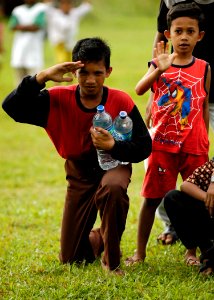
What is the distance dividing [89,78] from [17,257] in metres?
1.58

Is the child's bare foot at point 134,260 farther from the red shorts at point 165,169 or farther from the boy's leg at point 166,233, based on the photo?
the boy's leg at point 166,233

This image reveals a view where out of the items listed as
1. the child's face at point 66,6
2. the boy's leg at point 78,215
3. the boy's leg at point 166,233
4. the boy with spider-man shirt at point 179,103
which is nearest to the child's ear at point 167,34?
the boy with spider-man shirt at point 179,103

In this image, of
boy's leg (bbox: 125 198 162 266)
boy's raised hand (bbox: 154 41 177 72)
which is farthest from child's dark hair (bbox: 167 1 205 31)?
boy's leg (bbox: 125 198 162 266)

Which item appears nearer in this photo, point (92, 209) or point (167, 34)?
point (92, 209)

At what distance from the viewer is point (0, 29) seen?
20.6 metres

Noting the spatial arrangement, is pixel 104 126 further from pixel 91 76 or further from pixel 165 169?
pixel 165 169

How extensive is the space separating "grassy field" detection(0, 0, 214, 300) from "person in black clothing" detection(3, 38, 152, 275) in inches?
10.5

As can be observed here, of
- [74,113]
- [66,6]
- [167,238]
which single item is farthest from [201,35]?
[66,6]

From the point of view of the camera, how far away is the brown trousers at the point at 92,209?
16.8 ft

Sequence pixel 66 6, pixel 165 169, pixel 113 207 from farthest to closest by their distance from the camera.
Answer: pixel 66 6, pixel 165 169, pixel 113 207

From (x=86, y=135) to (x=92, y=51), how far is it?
→ 0.56m

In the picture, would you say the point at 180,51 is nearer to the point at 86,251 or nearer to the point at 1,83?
the point at 86,251

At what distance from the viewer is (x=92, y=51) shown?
204 inches

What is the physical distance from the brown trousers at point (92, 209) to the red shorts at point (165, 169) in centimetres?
25
